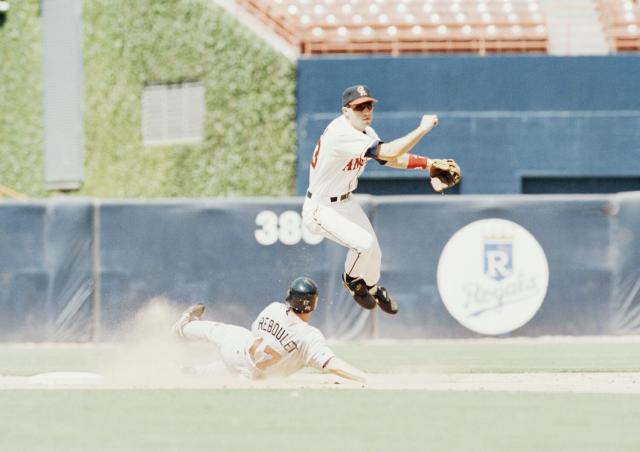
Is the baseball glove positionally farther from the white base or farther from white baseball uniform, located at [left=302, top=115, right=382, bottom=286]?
the white base

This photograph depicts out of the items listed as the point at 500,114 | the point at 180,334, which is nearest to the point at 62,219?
the point at 180,334

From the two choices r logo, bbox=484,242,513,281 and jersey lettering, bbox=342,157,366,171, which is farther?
r logo, bbox=484,242,513,281

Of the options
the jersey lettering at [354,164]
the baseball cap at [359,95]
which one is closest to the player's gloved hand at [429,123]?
the baseball cap at [359,95]

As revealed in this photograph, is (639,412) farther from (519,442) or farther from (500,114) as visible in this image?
(500,114)

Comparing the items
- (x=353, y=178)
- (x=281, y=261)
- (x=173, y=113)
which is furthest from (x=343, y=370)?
(x=173, y=113)

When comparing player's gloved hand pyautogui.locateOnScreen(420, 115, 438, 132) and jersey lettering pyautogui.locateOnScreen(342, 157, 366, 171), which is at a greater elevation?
player's gloved hand pyautogui.locateOnScreen(420, 115, 438, 132)

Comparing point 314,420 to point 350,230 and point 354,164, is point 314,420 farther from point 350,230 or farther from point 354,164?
point 354,164

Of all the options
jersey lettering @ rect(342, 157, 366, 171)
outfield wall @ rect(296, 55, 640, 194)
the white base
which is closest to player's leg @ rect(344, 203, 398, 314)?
jersey lettering @ rect(342, 157, 366, 171)
